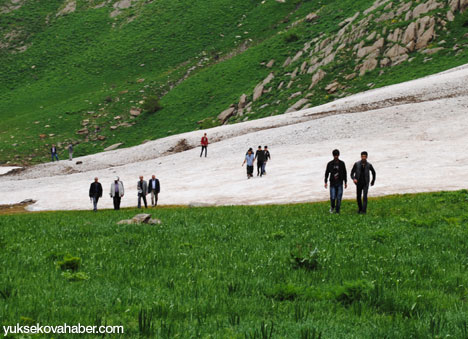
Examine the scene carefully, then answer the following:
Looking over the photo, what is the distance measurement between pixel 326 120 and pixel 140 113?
2012 inches

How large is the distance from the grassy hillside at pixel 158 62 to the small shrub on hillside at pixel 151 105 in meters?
1.55

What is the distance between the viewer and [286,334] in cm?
502

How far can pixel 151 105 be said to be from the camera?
92938 millimetres

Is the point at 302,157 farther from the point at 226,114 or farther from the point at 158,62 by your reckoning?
the point at 158,62

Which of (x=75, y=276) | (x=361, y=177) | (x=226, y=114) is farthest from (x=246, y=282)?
(x=226, y=114)

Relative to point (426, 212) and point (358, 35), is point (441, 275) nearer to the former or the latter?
point (426, 212)

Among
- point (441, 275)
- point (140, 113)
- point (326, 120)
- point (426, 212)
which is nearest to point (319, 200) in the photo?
point (426, 212)

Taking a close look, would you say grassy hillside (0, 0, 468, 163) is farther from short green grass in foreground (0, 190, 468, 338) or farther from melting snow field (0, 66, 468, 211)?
short green grass in foreground (0, 190, 468, 338)

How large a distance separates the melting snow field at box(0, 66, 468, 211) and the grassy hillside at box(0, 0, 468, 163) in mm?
15239

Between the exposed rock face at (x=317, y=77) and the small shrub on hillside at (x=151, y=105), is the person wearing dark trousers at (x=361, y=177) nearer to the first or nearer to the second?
the exposed rock face at (x=317, y=77)

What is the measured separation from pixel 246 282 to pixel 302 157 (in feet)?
128

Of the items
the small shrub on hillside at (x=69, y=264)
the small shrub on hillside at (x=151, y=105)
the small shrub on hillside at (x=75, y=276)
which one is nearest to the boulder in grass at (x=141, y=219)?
the small shrub on hillside at (x=69, y=264)

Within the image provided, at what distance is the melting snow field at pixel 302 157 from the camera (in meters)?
33.8

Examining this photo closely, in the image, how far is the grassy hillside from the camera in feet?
259
